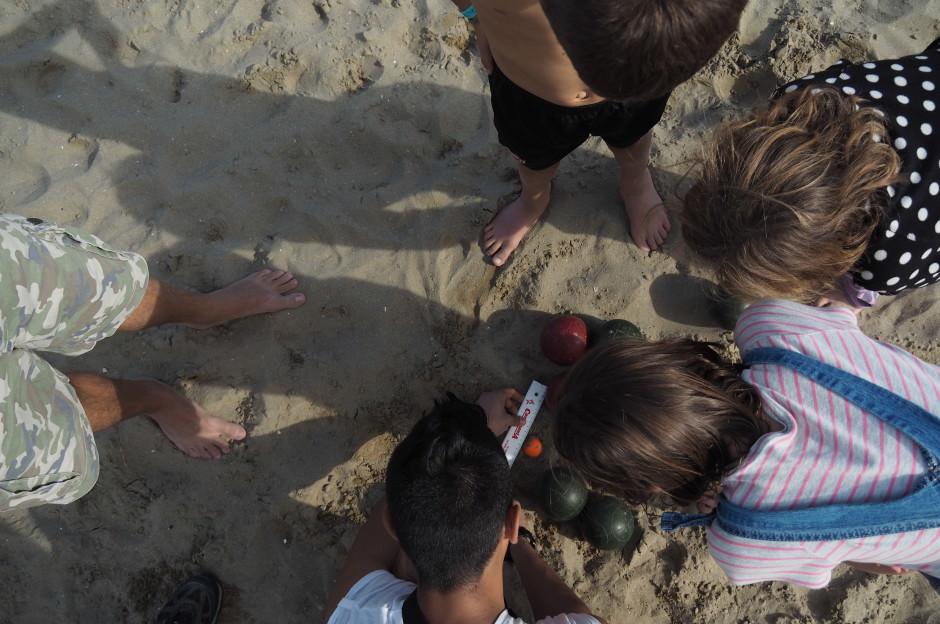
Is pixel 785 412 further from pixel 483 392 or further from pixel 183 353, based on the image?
pixel 183 353

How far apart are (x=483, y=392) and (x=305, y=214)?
1309 millimetres

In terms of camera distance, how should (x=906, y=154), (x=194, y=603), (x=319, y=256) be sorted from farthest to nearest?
(x=319, y=256)
(x=194, y=603)
(x=906, y=154)

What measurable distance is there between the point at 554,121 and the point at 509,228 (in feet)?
2.84

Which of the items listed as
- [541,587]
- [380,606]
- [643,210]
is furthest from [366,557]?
[643,210]

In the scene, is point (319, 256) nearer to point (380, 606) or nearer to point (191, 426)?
point (191, 426)

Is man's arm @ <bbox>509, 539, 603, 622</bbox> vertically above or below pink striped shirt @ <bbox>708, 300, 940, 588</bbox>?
below

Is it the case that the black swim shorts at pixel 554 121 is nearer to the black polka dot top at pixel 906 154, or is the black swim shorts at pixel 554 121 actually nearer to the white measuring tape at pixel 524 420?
the black polka dot top at pixel 906 154

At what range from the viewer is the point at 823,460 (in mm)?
1781

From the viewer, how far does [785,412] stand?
6.05ft

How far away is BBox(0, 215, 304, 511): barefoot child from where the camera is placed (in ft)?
6.06

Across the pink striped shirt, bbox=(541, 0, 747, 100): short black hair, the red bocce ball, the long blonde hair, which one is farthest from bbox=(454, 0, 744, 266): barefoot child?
the pink striped shirt

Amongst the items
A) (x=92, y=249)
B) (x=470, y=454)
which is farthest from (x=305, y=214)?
(x=470, y=454)

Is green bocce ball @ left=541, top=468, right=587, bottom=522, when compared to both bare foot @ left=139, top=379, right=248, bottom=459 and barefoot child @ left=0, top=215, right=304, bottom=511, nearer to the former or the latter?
bare foot @ left=139, top=379, right=248, bottom=459

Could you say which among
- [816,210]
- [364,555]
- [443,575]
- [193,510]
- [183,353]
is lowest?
[193,510]
